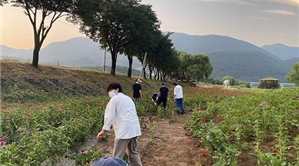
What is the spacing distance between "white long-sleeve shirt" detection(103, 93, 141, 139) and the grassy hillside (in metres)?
11.0

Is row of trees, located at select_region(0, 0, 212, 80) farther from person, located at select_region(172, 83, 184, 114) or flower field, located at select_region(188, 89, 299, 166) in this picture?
flower field, located at select_region(188, 89, 299, 166)

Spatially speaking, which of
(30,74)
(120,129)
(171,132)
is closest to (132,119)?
(120,129)

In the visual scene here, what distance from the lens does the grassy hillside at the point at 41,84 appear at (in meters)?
16.2

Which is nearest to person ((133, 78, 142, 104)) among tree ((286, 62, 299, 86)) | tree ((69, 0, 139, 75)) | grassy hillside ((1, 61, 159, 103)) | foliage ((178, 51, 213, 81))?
grassy hillside ((1, 61, 159, 103))

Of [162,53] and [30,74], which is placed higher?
[162,53]

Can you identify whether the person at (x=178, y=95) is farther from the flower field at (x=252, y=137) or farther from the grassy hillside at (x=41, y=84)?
the grassy hillside at (x=41, y=84)

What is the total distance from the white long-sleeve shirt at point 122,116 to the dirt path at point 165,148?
1580 millimetres

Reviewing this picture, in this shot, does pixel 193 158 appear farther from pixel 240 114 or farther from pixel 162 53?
pixel 162 53

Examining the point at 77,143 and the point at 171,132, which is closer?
the point at 77,143

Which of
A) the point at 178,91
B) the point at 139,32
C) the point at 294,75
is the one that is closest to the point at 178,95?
the point at 178,91

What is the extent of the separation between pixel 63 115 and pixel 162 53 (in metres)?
38.2

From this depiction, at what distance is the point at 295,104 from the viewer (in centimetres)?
666

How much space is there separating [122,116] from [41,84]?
15.2 meters

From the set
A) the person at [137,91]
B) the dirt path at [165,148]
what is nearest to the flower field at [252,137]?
the dirt path at [165,148]
